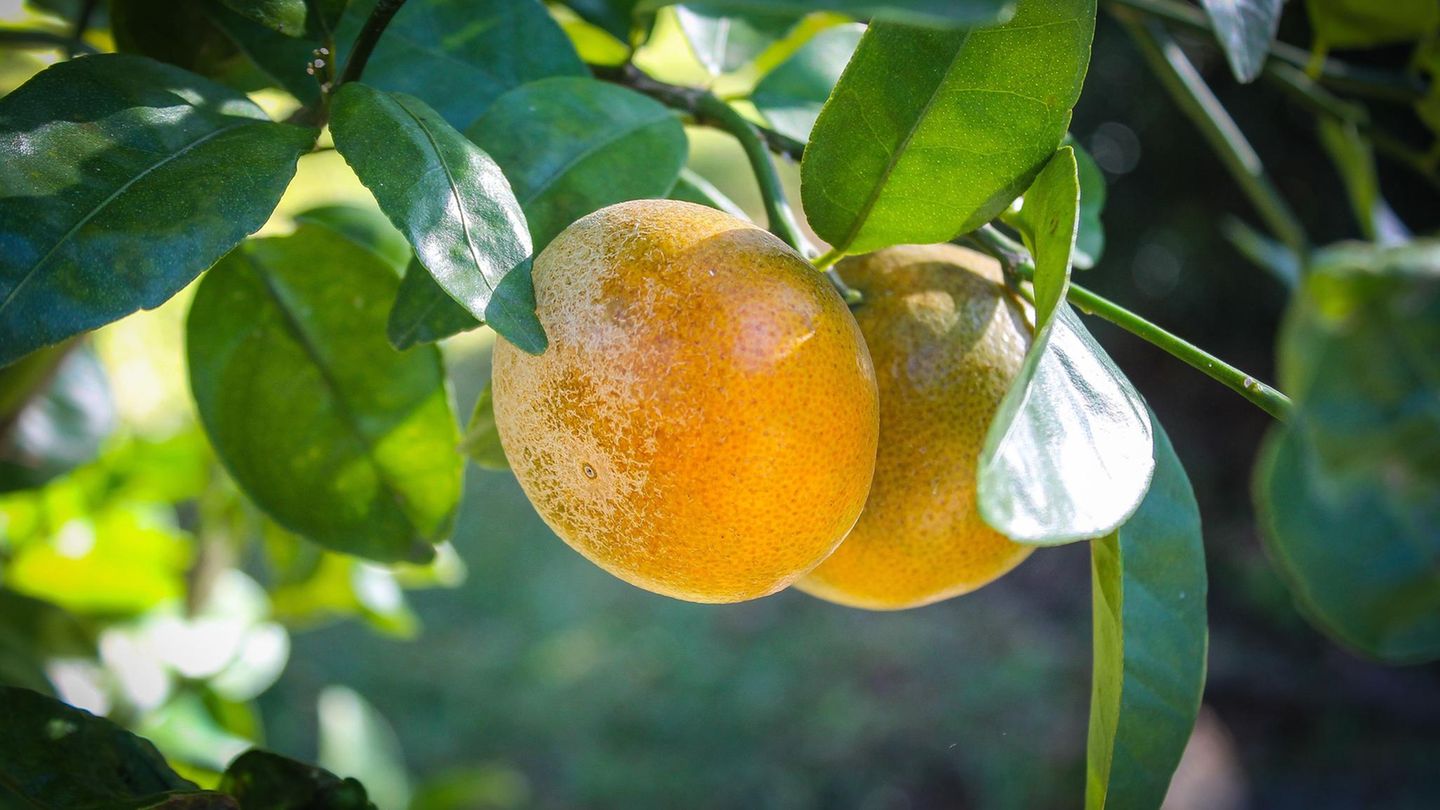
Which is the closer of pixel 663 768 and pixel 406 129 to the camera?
pixel 406 129

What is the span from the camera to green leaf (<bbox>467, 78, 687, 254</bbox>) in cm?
46

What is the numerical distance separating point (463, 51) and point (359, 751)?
2.71 ft

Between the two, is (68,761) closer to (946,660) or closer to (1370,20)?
(1370,20)

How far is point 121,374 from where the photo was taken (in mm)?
1786

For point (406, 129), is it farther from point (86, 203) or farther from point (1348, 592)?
point (1348, 592)

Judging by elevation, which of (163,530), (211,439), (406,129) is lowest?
(163,530)

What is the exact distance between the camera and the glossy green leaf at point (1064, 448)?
0.30m

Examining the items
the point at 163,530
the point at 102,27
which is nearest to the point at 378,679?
the point at 163,530

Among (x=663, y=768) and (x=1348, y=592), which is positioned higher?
(x=1348, y=592)

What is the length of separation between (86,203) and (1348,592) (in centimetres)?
41

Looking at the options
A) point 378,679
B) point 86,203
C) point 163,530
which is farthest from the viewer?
point 378,679

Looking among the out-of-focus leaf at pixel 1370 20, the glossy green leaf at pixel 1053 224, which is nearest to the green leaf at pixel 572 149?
the glossy green leaf at pixel 1053 224

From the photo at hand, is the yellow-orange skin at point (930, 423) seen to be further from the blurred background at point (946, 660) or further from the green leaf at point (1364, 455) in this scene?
the blurred background at point (946, 660)

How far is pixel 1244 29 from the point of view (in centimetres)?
53
